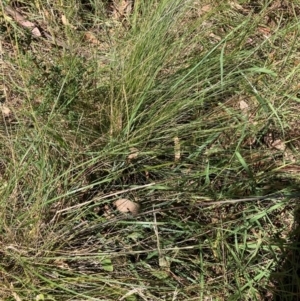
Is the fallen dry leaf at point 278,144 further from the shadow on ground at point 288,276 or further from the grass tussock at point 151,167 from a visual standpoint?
the shadow on ground at point 288,276

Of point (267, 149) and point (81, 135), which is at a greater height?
point (267, 149)

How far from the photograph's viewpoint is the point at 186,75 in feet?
6.53

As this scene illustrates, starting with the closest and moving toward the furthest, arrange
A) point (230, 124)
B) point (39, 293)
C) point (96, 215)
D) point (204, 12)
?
point (39, 293)
point (96, 215)
point (230, 124)
point (204, 12)

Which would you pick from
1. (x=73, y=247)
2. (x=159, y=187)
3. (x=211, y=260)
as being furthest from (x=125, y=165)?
(x=211, y=260)

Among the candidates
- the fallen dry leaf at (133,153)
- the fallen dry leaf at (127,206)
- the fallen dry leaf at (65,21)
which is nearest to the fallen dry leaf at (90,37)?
the fallen dry leaf at (65,21)

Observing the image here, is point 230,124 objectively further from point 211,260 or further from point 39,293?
point 39,293

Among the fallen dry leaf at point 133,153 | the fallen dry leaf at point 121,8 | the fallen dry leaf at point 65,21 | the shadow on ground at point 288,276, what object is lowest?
the shadow on ground at point 288,276

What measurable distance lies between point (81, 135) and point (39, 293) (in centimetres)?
57

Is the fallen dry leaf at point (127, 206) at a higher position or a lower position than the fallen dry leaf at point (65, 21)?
lower

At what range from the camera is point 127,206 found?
6.13 ft

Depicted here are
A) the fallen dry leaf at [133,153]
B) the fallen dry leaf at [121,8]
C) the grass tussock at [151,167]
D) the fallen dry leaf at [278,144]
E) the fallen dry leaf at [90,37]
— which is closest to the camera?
the grass tussock at [151,167]

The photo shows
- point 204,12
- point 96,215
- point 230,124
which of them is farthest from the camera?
point 204,12

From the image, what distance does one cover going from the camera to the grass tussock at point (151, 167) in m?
1.79

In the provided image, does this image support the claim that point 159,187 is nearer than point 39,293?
No
